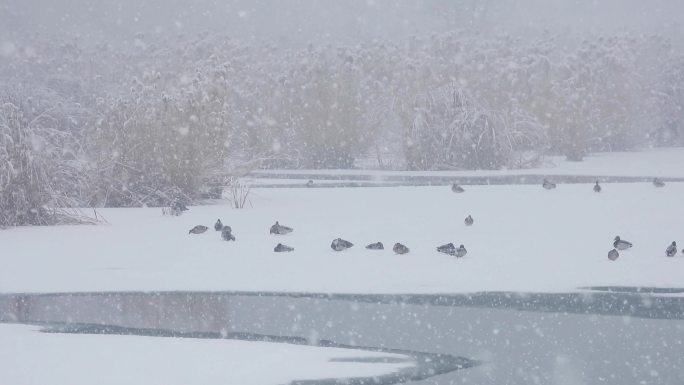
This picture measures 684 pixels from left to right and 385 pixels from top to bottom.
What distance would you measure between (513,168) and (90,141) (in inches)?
384

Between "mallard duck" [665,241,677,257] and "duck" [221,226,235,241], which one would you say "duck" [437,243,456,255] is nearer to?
"mallard duck" [665,241,677,257]

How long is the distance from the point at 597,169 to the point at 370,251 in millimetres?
13280

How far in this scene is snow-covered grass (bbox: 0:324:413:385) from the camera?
21.3 feet

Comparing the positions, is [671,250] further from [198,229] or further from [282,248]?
[198,229]

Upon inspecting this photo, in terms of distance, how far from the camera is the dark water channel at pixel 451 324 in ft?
21.9

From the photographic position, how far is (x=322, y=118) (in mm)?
25094

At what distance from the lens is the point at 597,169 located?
2384cm

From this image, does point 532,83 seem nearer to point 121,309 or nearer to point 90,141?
point 90,141

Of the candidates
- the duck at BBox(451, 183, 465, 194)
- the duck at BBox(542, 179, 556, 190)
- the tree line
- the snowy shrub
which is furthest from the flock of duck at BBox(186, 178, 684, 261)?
the duck at BBox(542, 179, 556, 190)

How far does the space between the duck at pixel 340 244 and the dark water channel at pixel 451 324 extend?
2373mm

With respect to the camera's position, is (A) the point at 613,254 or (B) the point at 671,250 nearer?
(A) the point at 613,254

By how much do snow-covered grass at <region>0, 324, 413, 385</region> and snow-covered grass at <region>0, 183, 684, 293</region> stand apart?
2.05 metres

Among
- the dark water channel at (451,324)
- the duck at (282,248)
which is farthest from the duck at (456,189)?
the dark water channel at (451,324)

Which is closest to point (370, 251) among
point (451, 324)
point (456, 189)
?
point (451, 324)
